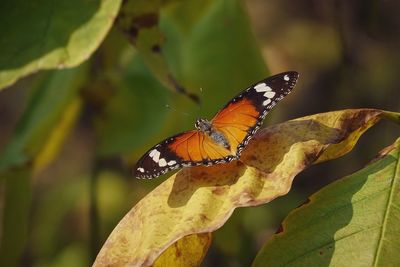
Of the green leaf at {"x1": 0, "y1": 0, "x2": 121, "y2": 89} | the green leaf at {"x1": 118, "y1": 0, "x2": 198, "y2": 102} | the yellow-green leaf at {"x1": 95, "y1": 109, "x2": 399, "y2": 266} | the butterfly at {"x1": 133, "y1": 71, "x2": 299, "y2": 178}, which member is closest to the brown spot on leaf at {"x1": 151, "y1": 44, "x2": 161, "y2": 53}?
the green leaf at {"x1": 118, "y1": 0, "x2": 198, "y2": 102}

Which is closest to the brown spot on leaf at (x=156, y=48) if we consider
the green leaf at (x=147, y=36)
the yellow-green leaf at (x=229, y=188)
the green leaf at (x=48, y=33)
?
the green leaf at (x=147, y=36)

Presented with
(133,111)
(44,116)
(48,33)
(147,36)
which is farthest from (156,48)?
(133,111)

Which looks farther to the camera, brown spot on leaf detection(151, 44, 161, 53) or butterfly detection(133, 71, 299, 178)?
brown spot on leaf detection(151, 44, 161, 53)

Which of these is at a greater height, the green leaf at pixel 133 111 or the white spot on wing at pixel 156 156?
the green leaf at pixel 133 111

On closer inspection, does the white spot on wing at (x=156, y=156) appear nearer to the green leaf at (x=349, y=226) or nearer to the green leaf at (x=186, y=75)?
the green leaf at (x=349, y=226)

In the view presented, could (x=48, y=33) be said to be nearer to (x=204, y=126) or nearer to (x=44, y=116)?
(x=204, y=126)

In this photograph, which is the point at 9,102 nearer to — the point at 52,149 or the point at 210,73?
the point at 52,149

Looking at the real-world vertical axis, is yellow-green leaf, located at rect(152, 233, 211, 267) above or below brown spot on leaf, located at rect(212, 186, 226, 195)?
below

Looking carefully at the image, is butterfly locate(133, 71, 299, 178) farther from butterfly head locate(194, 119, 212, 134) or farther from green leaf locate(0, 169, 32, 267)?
green leaf locate(0, 169, 32, 267)
